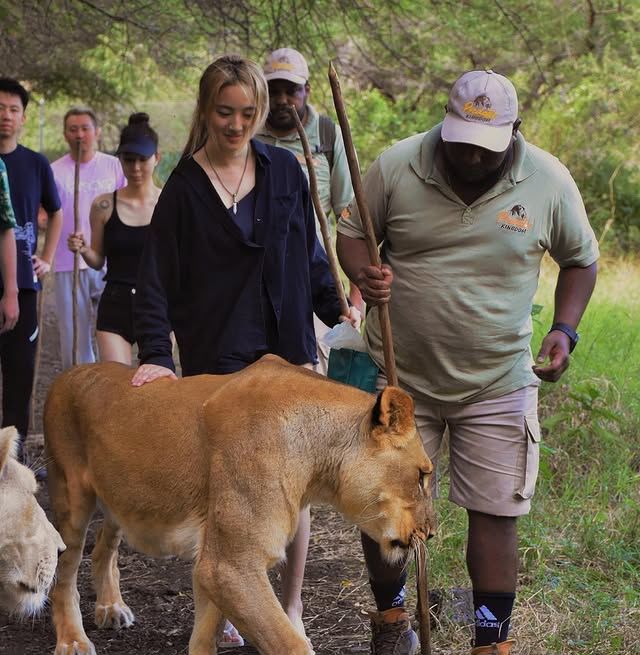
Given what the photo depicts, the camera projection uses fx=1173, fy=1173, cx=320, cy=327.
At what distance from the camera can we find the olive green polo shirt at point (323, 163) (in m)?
6.78

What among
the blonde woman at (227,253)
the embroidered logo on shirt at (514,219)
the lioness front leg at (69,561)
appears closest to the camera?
the embroidered logo on shirt at (514,219)

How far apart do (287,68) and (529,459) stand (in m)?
3.07

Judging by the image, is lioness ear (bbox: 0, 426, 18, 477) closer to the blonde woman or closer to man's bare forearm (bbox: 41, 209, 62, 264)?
the blonde woman

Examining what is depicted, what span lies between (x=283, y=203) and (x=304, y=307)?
1.48ft

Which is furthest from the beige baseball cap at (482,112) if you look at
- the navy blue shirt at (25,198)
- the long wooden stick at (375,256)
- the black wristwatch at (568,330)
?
the navy blue shirt at (25,198)

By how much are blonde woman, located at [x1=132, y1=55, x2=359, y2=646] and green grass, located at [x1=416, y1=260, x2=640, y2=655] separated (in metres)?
1.06

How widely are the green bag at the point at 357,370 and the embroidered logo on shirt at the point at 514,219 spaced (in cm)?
77

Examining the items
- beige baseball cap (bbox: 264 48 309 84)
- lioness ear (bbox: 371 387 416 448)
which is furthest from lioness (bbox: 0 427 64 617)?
beige baseball cap (bbox: 264 48 309 84)

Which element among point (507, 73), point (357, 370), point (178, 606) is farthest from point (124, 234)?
point (507, 73)

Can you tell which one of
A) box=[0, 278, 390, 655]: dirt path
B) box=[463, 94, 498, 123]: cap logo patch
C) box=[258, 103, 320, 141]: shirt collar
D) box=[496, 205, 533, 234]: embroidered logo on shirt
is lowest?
box=[0, 278, 390, 655]: dirt path

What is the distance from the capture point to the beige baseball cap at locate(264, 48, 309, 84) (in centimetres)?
660

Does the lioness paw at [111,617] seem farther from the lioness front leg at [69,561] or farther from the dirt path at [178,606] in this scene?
the lioness front leg at [69,561]

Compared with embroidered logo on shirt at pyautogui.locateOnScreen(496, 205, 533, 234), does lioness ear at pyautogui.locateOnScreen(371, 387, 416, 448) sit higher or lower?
lower

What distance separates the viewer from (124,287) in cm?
704
